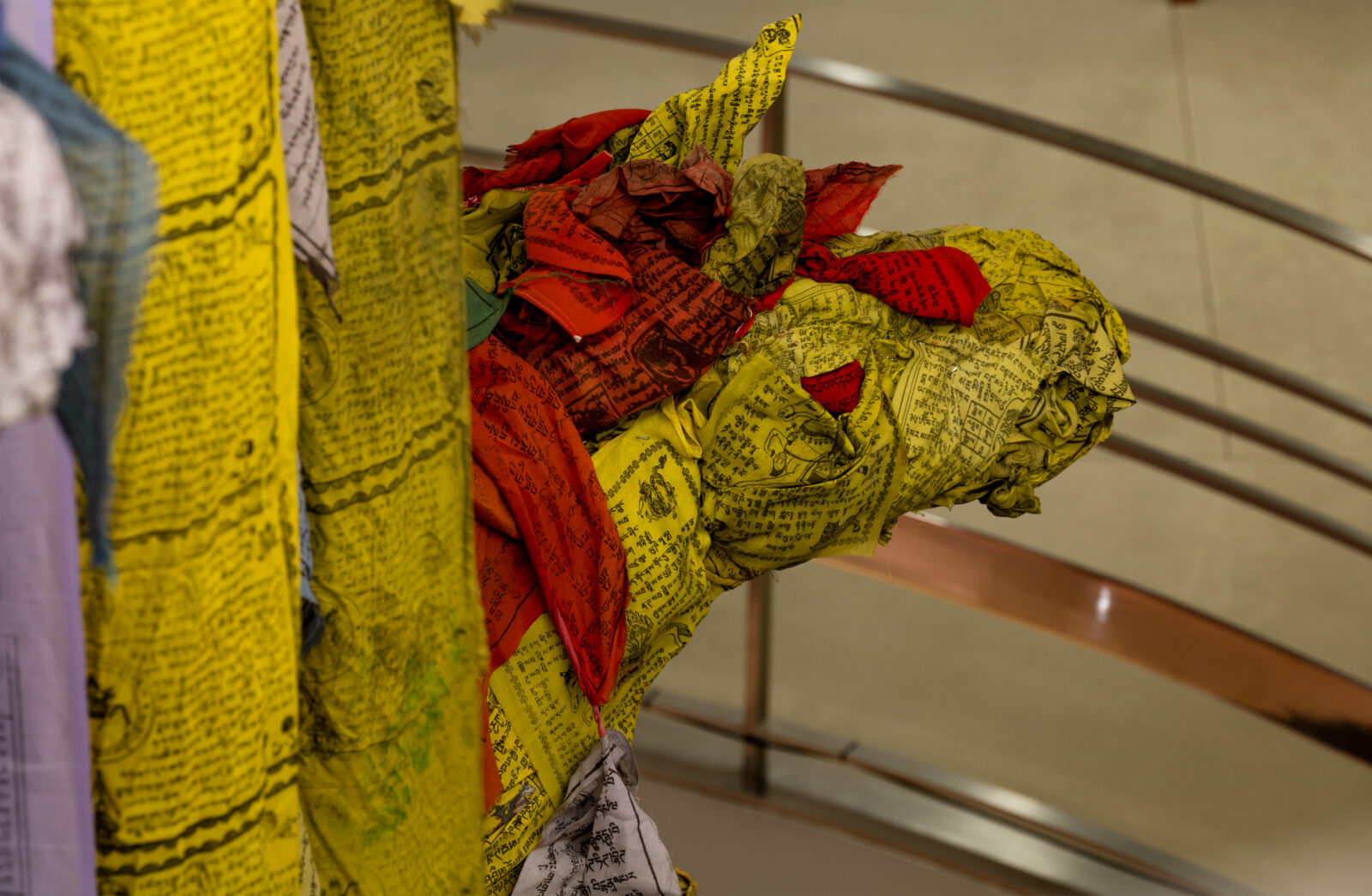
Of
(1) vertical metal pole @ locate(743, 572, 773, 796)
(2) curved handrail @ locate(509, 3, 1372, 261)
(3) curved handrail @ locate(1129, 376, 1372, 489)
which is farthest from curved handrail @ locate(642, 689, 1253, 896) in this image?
(2) curved handrail @ locate(509, 3, 1372, 261)

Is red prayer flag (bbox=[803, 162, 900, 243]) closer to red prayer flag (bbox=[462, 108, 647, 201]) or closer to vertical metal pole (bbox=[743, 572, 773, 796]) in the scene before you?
red prayer flag (bbox=[462, 108, 647, 201])

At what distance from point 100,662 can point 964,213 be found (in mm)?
3404

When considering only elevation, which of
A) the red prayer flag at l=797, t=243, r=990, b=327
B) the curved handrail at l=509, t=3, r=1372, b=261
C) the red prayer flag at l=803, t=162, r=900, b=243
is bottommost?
the red prayer flag at l=797, t=243, r=990, b=327

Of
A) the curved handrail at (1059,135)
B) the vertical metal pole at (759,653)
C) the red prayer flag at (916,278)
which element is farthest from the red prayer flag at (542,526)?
the curved handrail at (1059,135)

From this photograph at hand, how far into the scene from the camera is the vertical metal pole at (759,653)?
169 cm

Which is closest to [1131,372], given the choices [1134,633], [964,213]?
[964,213]

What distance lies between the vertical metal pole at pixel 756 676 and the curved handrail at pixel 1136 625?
137 millimetres

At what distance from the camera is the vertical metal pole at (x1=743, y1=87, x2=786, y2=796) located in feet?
5.53

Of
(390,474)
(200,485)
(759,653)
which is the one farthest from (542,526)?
(759,653)

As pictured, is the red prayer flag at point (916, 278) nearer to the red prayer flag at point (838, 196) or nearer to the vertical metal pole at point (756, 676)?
the red prayer flag at point (838, 196)

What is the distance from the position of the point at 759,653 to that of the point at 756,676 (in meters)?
0.06

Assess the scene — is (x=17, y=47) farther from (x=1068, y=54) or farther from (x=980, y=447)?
(x=1068, y=54)

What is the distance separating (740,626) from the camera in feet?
9.53

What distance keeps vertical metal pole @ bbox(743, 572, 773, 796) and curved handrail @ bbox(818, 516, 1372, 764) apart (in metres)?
0.14
